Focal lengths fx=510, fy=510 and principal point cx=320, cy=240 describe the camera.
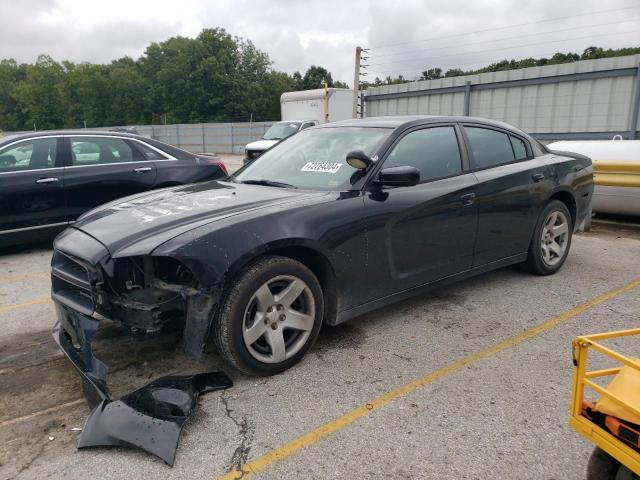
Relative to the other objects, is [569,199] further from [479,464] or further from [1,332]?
[1,332]

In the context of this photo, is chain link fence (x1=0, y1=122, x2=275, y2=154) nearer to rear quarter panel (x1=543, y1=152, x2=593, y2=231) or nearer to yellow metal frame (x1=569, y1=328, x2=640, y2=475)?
rear quarter panel (x1=543, y1=152, x2=593, y2=231)

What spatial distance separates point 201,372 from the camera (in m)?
3.23

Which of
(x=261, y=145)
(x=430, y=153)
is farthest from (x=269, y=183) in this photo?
(x=261, y=145)

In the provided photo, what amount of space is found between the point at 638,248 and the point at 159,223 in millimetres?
5970

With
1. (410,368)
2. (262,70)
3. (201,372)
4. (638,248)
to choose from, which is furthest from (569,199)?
(262,70)

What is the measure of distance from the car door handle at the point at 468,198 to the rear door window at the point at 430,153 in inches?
8.1

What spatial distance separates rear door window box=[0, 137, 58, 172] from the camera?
6031 millimetres

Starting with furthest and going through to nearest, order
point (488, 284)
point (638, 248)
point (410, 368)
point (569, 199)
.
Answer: point (638, 248)
point (569, 199)
point (488, 284)
point (410, 368)

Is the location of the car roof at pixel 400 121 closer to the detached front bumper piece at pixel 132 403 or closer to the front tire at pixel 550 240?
the front tire at pixel 550 240

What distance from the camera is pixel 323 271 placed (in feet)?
11.0

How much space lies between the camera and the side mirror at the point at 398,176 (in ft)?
11.3

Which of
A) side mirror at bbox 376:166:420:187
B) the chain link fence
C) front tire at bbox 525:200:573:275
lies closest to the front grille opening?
side mirror at bbox 376:166:420:187

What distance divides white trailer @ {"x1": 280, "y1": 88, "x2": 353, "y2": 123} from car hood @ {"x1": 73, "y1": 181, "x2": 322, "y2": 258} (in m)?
17.6

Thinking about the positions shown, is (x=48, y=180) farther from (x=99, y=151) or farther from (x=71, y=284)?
(x=71, y=284)
